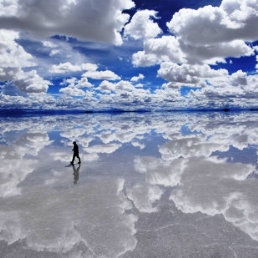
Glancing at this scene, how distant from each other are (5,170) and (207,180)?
39.1ft

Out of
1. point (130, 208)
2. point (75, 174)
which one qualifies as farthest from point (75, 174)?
point (130, 208)

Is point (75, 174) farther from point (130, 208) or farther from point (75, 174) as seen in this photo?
point (130, 208)

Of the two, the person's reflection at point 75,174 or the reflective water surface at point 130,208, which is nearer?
the reflective water surface at point 130,208

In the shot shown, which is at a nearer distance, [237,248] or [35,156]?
[237,248]

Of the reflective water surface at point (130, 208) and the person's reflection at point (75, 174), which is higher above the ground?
the reflective water surface at point (130, 208)

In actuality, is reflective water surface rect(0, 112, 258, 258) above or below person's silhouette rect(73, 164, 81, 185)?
above

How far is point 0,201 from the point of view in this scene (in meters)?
10.3

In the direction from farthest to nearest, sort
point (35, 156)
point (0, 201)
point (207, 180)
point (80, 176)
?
point (35, 156)
point (80, 176)
point (207, 180)
point (0, 201)

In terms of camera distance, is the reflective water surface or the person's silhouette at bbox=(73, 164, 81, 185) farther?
the person's silhouette at bbox=(73, 164, 81, 185)

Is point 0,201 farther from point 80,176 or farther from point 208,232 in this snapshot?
point 208,232

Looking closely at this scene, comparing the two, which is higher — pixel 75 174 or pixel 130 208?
pixel 130 208

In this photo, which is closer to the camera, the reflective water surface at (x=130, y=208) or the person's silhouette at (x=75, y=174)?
the reflective water surface at (x=130, y=208)

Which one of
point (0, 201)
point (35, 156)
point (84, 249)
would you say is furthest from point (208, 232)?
point (35, 156)

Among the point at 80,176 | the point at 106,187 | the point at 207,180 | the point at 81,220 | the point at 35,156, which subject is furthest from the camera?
the point at 35,156
